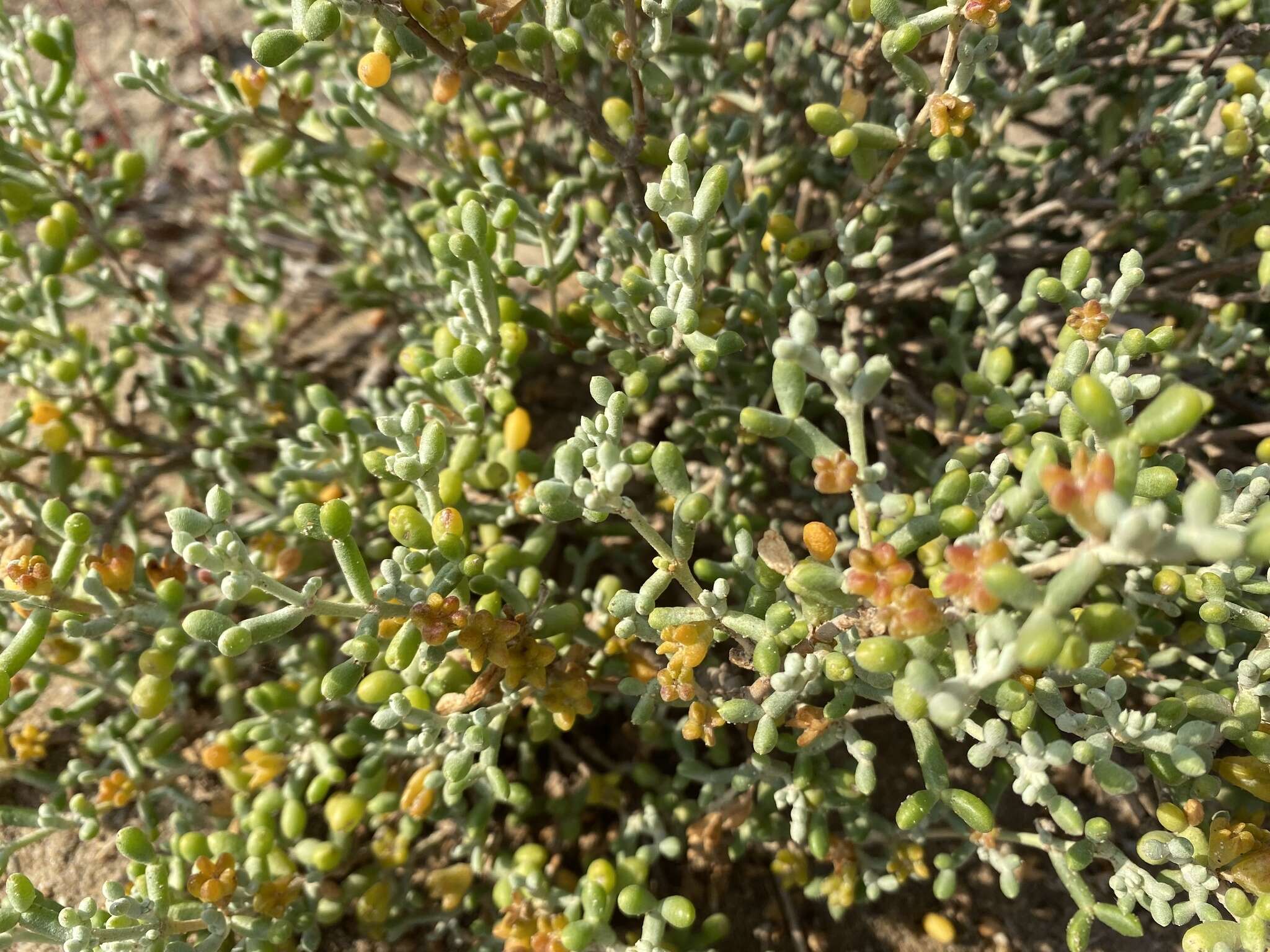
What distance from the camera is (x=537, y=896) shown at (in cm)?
219

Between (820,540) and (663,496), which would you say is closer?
(820,540)

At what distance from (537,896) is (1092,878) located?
139 cm

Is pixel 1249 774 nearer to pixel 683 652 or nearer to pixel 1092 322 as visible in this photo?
pixel 1092 322

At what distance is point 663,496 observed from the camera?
102 inches

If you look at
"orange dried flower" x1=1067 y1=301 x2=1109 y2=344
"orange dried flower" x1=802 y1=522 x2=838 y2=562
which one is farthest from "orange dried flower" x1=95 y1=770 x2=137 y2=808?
"orange dried flower" x1=1067 y1=301 x2=1109 y2=344

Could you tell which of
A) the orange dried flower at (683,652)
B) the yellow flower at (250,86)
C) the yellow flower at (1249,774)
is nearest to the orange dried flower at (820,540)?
the orange dried flower at (683,652)

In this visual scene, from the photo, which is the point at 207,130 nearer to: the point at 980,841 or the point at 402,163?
the point at 402,163

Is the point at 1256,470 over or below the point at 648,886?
over

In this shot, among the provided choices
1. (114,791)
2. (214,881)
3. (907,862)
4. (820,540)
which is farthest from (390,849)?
(820,540)

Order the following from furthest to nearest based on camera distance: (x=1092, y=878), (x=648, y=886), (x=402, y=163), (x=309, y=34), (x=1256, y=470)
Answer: (x=402, y=163) → (x=648, y=886) → (x=1092, y=878) → (x=1256, y=470) → (x=309, y=34)

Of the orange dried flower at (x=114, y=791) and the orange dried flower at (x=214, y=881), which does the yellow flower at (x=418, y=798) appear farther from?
the orange dried flower at (x=114, y=791)

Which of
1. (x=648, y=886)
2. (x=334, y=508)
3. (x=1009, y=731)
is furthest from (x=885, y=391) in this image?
(x=334, y=508)

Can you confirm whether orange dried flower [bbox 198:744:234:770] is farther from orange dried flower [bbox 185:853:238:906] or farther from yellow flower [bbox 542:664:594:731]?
yellow flower [bbox 542:664:594:731]

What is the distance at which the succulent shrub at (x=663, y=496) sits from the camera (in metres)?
1.67
